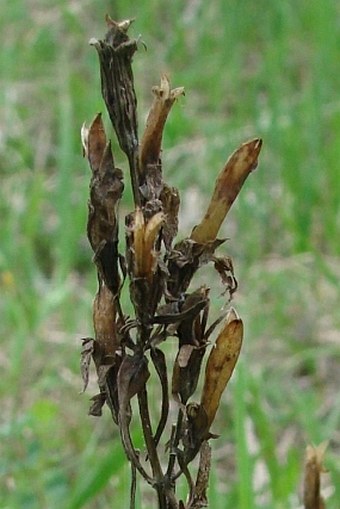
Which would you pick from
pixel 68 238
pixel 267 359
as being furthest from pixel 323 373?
pixel 68 238

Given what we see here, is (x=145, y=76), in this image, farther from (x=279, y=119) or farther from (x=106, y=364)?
(x=106, y=364)

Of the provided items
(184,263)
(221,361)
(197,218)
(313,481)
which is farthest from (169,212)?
(197,218)

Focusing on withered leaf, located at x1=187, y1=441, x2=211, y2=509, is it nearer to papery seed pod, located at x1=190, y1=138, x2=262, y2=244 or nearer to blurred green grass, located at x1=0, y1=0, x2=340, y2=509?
papery seed pod, located at x1=190, y1=138, x2=262, y2=244

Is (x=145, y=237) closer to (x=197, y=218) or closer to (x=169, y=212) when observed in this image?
(x=169, y=212)

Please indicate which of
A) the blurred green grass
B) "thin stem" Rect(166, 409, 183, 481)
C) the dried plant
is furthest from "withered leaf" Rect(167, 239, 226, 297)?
the blurred green grass

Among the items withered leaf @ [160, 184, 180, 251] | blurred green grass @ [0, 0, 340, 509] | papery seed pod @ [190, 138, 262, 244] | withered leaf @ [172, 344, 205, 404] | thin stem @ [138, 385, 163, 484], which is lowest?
thin stem @ [138, 385, 163, 484]

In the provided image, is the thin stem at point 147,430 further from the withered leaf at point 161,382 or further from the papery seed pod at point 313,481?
the papery seed pod at point 313,481
